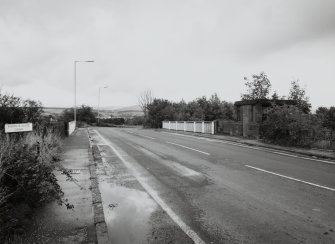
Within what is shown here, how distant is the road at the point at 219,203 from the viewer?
14.9 ft

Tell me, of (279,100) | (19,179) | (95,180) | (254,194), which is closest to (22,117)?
(95,180)

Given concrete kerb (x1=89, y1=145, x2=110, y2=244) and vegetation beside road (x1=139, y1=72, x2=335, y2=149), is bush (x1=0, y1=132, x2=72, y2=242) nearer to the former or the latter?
concrete kerb (x1=89, y1=145, x2=110, y2=244)

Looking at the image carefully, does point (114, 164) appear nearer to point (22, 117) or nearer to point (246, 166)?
point (246, 166)

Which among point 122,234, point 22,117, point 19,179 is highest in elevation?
point 22,117

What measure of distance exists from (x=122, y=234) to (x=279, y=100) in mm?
20077

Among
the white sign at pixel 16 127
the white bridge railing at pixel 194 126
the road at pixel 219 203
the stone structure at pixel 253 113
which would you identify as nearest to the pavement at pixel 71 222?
the road at pixel 219 203

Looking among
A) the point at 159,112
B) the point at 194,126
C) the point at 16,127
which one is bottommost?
the point at 194,126

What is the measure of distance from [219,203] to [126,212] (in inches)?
76.6

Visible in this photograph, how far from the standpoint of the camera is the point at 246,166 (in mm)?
10328

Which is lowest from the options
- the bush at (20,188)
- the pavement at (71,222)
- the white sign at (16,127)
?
the pavement at (71,222)

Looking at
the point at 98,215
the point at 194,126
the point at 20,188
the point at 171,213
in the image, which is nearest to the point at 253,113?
the point at 194,126

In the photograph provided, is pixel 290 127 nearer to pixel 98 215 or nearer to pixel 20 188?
pixel 98 215

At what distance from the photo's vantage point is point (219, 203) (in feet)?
19.8

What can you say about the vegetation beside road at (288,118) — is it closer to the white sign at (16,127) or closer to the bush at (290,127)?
the bush at (290,127)
